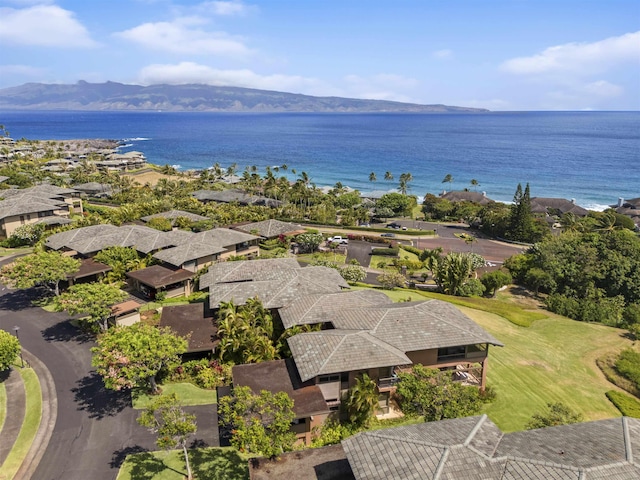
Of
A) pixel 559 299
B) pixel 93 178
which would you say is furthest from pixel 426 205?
pixel 93 178

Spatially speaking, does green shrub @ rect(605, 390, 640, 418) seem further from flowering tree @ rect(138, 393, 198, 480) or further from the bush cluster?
flowering tree @ rect(138, 393, 198, 480)

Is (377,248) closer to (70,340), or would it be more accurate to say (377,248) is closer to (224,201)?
(224,201)

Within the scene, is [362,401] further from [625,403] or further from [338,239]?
[338,239]

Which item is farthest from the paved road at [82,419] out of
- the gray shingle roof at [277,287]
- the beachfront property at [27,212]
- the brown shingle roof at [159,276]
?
the beachfront property at [27,212]

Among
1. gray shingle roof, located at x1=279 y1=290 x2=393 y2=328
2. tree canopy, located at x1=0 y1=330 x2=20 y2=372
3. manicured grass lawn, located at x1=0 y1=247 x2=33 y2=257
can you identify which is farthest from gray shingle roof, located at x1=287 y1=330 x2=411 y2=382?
manicured grass lawn, located at x1=0 y1=247 x2=33 y2=257

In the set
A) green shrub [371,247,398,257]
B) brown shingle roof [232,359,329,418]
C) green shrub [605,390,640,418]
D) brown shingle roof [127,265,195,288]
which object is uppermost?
brown shingle roof [232,359,329,418]

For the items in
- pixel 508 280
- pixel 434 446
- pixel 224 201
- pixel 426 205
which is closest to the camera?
pixel 434 446

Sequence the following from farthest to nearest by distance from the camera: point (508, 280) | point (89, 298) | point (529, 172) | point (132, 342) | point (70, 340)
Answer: point (529, 172), point (508, 280), point (70, 340), point (89, 298), point (132, 342)
